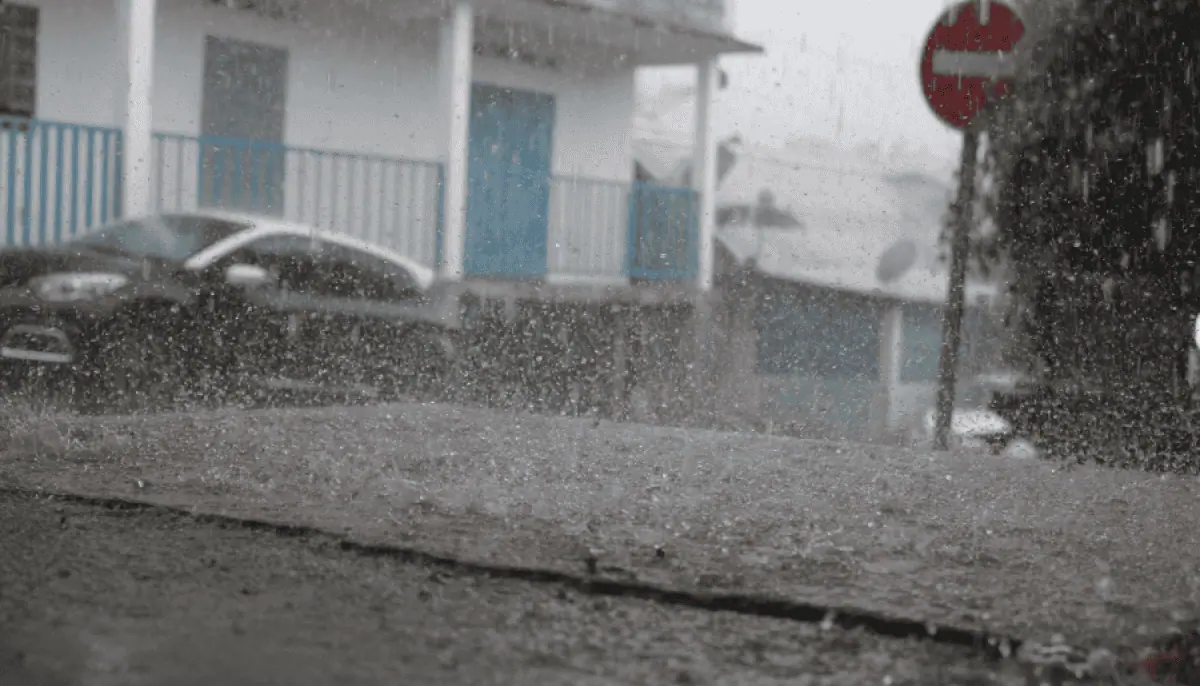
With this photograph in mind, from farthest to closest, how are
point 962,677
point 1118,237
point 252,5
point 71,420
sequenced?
point 252,5 → point 1118,237 → point 71,420 → point 962,677

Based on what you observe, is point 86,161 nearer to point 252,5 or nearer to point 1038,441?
point 252,5

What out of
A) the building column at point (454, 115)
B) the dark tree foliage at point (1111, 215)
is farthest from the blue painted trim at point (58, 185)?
the dark tree foliage at point (1111, 215)

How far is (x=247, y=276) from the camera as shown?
35.0ft

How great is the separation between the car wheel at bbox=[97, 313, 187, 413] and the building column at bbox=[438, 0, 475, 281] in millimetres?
3628

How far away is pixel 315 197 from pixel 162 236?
8.36 ft

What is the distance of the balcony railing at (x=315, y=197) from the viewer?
35.8 feet

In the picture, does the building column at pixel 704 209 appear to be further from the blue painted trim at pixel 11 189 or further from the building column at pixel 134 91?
the blue painted trim at pixel 11 189

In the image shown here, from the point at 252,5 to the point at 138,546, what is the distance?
392 inches

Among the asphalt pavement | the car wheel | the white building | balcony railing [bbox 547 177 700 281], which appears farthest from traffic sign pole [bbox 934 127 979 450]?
balcony railing [bbox 547 177 700 281]

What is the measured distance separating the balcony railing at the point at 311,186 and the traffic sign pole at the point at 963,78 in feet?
21.2

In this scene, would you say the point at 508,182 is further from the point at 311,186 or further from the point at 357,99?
the point at 311,186

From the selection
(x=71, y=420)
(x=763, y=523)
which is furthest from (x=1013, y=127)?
(x=71, y=420)

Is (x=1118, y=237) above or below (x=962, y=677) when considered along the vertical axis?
above

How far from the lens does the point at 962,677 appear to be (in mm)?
2361
